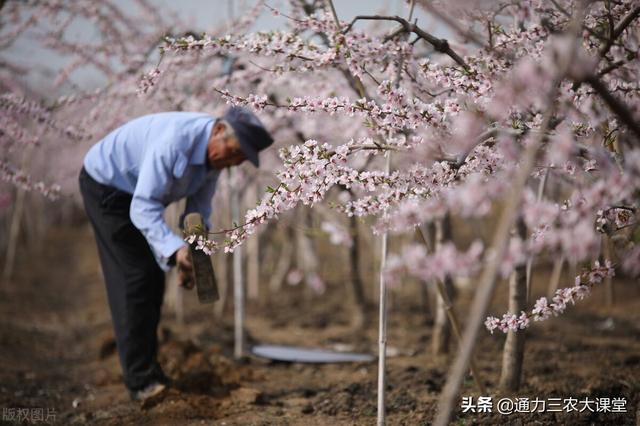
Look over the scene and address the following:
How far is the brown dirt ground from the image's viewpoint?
3479mm

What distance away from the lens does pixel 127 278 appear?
3.72 m

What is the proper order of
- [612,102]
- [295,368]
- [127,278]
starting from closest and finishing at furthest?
[612,102], [127,278], [295,368]

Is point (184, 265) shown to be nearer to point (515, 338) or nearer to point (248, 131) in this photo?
point (248, 131)

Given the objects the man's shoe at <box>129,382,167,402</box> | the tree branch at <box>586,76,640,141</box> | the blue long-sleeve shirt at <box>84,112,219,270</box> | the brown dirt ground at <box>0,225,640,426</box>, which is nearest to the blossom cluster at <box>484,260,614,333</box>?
the brown dirt ground at <box>0,225,640,426</box>

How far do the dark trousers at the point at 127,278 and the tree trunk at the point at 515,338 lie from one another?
2154 mm

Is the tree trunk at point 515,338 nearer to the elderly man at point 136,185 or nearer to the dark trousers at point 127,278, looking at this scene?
the elderly man at point 136,185

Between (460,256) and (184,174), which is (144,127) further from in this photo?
(460,256)

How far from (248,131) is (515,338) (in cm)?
196

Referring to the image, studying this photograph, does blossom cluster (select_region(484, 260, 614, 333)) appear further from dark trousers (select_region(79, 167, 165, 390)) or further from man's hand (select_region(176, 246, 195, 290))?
dark trousers (select_region(79, 167, 165, 390))

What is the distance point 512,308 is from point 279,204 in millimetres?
1651

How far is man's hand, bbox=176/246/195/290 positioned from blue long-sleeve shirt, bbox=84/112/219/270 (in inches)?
1.8

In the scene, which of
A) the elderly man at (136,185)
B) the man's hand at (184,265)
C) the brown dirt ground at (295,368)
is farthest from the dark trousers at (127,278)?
the man's hand at (184,265)

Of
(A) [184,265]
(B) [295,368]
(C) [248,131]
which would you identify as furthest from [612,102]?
(B) [295,368]

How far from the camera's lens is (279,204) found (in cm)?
251
